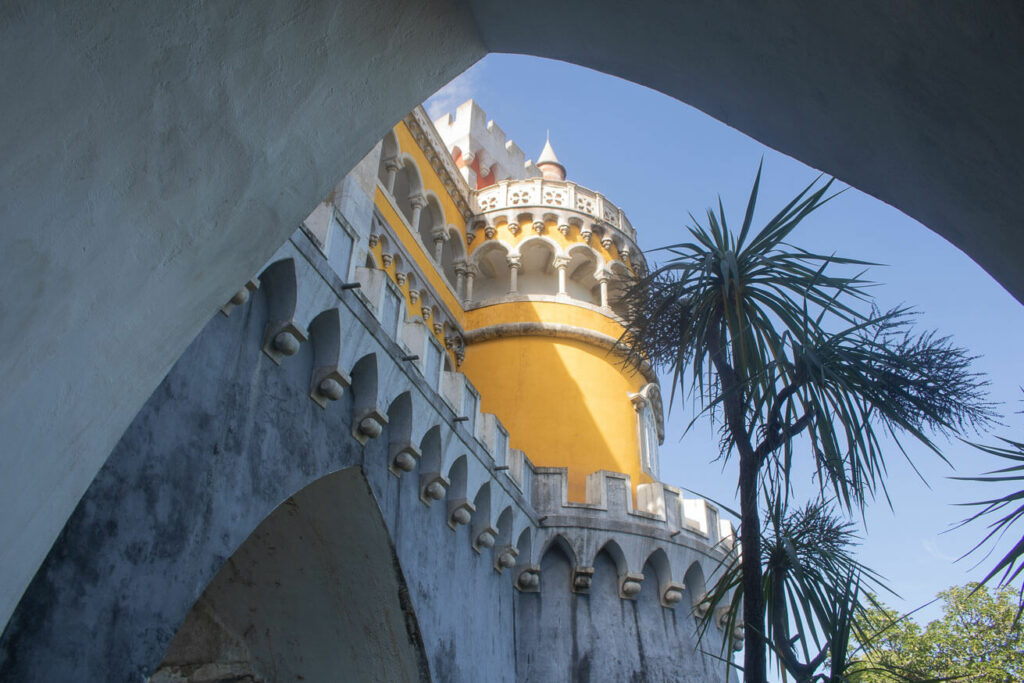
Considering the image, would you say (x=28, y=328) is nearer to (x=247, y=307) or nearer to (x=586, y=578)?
(x=247, y=307)

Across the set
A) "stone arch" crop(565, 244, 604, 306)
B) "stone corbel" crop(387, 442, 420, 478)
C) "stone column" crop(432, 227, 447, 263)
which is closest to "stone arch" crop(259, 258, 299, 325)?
"stone corbel" crop(387, 442, 420, 478)

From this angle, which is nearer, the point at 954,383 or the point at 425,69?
the point at 425,69

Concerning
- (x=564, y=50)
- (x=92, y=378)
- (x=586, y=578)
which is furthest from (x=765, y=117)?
(x=586, y=578)

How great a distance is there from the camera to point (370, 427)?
27.7 feet

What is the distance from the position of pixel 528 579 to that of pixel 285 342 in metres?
7.43

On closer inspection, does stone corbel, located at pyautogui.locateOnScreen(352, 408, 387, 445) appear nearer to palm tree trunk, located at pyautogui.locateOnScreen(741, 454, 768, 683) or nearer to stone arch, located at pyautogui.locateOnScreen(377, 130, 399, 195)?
palm tree trunk, located at pyautogui.locateOnScreen(741, 454, 768, 683)

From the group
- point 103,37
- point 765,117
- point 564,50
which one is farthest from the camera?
point 564,50

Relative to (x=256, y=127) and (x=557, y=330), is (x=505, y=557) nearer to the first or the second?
(x=557, y=330)

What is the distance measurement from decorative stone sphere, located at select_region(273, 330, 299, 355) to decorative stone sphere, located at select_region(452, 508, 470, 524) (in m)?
3.86

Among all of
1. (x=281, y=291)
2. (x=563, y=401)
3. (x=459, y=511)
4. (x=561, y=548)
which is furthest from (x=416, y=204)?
(x=281, y=291)

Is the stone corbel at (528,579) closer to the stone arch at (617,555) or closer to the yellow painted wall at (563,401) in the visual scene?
the stone arch at (617,555)

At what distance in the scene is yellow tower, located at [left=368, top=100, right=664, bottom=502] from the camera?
16.1m

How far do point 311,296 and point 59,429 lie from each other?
16.8 feet

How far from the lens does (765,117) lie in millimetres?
2721
